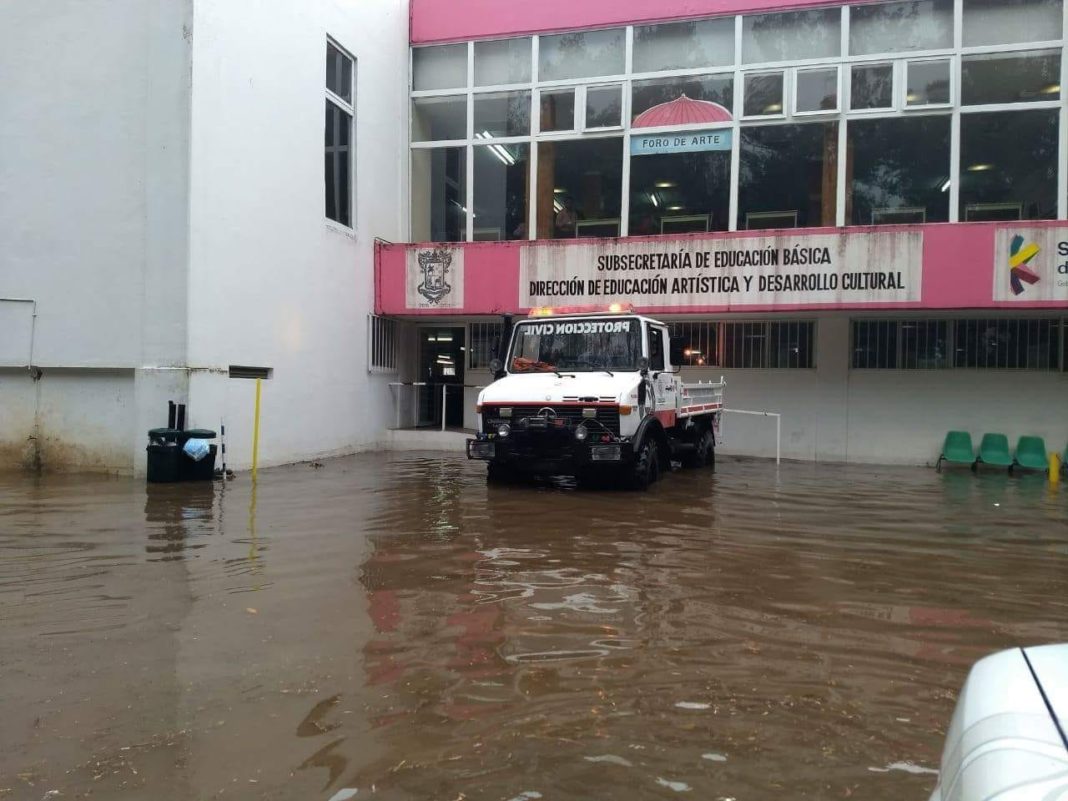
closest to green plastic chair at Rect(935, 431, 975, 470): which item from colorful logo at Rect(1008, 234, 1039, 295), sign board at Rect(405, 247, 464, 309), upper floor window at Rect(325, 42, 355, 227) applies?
colorful logo at Rect(1008, 234, 1039, 295)

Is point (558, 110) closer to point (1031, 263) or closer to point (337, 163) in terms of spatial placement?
point (337, 163)

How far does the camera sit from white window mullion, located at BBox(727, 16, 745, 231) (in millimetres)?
16297

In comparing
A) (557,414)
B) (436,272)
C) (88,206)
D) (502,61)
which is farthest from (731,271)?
(88,206)

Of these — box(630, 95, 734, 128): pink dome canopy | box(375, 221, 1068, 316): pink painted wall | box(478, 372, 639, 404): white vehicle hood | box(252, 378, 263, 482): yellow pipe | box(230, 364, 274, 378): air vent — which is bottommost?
box(252, 378, 263, 482): yellow pipe

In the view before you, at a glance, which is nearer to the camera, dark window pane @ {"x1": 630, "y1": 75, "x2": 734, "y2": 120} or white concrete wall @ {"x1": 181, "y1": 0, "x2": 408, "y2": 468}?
white concrete wall @ {"x1": 181, "y1": 0, "x2": 408, "y2": 468}

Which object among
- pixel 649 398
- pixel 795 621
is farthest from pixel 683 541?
pixel 649 398

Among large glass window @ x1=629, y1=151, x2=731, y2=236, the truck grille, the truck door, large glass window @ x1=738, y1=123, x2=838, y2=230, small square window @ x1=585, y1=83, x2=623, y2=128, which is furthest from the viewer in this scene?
small square window @ x1=585, y1=83, x2=623, y2=128

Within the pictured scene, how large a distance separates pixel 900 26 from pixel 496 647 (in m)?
16.0

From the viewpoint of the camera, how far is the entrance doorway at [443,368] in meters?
18.5

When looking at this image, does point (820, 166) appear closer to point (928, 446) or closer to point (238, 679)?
point (928, 446)

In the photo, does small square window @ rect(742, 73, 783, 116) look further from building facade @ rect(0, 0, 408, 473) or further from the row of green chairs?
building facade @ rect(0, 0, 408, 473)

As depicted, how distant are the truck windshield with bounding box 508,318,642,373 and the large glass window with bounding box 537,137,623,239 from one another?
22.1 feet

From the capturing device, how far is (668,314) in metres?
15.7

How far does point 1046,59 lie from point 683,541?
1363 cm
